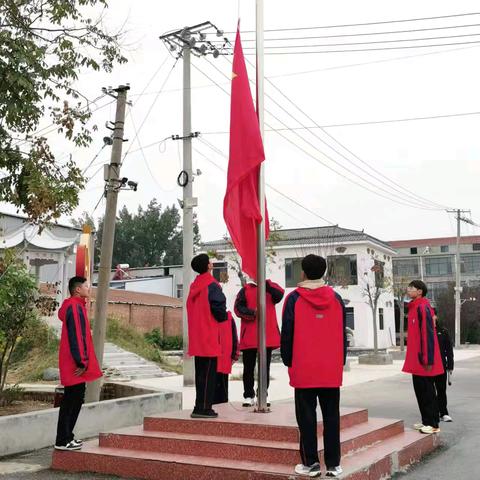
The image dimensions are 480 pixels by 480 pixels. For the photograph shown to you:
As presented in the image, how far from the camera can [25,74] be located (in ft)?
24.3

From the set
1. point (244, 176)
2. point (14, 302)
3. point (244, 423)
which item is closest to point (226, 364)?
point (244, 423)

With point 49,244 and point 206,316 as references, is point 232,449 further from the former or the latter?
point 49,244

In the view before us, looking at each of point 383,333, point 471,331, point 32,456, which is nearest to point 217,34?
point 32,456

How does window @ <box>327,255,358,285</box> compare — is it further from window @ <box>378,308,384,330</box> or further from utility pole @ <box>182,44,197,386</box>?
utility pole @ <box>182,44,197,386</box>

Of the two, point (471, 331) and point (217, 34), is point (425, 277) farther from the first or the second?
point (217, 34)

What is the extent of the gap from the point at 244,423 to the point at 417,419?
4281mm

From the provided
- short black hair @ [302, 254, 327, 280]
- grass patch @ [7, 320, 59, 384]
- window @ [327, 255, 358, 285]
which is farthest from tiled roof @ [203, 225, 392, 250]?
short black hair @ [302, 254, 327, 280]

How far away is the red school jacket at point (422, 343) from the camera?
671cm

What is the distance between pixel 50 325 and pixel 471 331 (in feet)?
131

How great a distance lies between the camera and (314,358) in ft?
15.4

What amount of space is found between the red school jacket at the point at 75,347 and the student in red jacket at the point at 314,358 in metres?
2.15

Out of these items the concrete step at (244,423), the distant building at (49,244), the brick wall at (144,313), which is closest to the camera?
the concrete step at (244,423)

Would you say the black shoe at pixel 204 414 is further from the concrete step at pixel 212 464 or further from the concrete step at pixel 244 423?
the concrete step at pixel 212 464

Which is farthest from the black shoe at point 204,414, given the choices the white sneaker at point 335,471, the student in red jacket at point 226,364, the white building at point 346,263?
the white building at point 346,263
